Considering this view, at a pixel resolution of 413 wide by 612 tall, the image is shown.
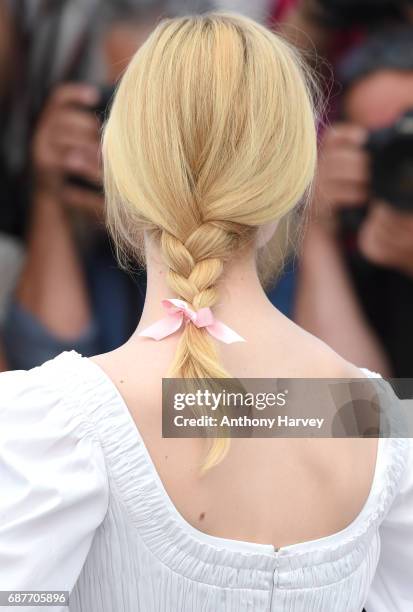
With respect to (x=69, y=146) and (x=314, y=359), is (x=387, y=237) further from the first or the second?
(x=314, y=359)

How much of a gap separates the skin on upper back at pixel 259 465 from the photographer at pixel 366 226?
36.7 inches

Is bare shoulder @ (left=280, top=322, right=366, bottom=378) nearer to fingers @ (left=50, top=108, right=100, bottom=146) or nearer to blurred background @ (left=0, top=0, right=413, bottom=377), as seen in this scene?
blurred background @ (left=0, top=0, right=413, bottom=377)

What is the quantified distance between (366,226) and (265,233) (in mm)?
1013

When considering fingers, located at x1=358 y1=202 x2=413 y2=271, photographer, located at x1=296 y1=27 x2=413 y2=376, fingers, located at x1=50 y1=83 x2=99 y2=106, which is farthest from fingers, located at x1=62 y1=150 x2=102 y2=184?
fingers, located at x1=358 y1=202 x2=413 y2=271

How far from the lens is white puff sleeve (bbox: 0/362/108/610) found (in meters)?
0.77

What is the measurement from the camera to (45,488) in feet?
2.53

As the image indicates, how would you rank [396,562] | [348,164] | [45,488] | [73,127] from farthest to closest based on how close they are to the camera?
[73,127], [348,164], [396,562], [45,488]

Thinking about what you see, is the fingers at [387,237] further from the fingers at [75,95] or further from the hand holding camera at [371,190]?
the fingers at [75,95]

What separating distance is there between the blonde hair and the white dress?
7cm

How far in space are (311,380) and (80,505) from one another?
245 mm

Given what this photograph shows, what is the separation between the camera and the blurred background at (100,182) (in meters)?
1.82

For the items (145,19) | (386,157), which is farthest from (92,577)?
(145,19)

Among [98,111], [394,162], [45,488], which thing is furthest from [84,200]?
[45,488]

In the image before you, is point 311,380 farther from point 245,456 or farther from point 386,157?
point 386,157
